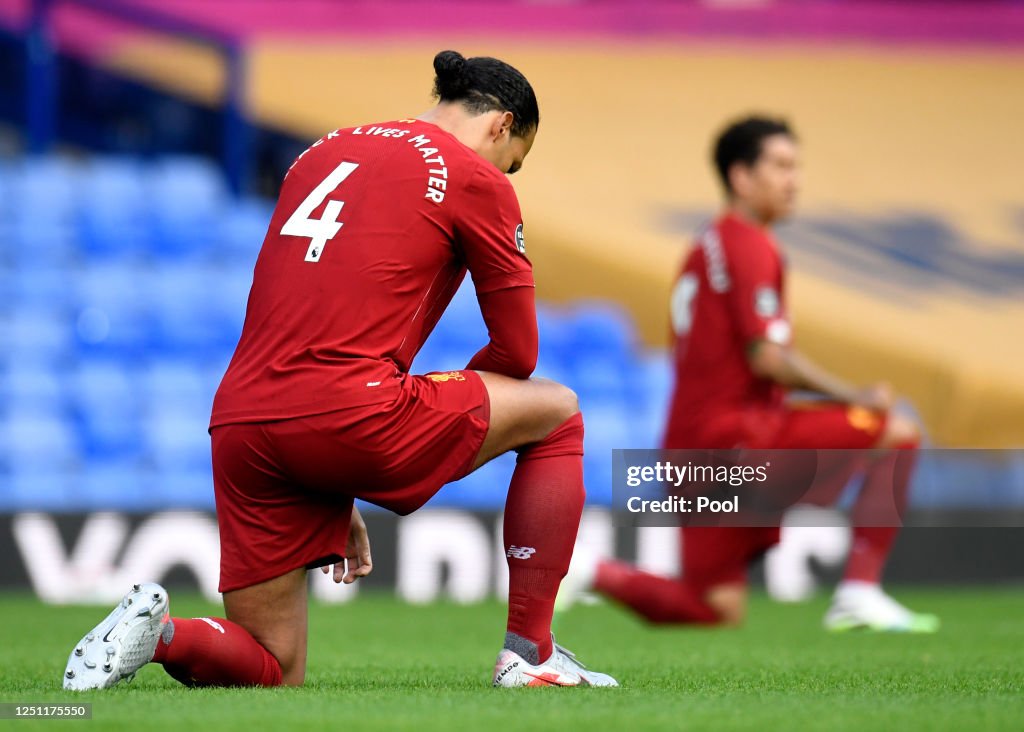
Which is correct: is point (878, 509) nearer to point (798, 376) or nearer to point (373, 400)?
point (798, 376)

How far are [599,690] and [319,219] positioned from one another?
4.14ft

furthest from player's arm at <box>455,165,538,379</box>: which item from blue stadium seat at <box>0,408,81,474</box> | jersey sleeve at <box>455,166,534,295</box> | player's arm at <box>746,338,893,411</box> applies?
blue stadium seat at <box>0,408,81,474</box>

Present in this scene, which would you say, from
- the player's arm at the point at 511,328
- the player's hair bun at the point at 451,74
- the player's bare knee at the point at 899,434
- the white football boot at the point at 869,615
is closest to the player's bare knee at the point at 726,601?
the white football boot at the point at 869,615

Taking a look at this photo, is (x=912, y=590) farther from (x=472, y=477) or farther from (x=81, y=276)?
(x=81, y=276)

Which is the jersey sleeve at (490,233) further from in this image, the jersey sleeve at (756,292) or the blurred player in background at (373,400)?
the jersey sleeve at (756,292)

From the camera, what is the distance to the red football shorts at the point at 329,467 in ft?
11.2

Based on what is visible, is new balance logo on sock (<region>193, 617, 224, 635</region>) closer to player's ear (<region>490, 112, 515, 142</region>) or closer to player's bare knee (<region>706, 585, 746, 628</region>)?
player's ear (<region>490, 112, 515, 142</region>)

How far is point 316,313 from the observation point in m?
3.45

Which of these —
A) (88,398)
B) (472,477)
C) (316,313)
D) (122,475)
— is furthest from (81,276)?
(316,313)

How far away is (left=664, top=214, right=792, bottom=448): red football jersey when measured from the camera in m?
5.92

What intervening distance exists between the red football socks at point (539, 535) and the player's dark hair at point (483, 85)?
2.53ft

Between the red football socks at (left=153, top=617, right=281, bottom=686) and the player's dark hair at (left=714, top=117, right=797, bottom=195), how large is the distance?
3400mm

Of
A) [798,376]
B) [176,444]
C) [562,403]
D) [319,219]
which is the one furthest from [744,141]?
[176,444]

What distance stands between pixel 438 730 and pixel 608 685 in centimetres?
100
